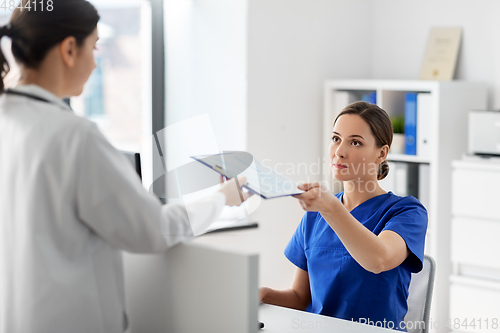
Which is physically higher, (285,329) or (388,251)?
(388,251)

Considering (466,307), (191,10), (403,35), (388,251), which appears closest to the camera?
(388,251)

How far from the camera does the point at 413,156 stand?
10.0ft

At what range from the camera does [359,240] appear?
136 centimetres

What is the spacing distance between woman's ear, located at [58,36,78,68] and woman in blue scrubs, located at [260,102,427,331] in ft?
2.12

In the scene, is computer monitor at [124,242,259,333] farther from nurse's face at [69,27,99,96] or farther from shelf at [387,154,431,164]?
shelf at [387,154,431,164]

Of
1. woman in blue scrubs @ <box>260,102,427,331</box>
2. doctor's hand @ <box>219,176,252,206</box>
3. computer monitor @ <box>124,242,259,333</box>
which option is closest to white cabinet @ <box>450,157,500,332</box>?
woman in blue scrubs @ <box>260,102,427,331</box>

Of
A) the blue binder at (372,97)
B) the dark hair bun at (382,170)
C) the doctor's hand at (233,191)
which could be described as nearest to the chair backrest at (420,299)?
the dark hair bun at (382,170)

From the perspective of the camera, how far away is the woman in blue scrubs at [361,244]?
4.61 feet

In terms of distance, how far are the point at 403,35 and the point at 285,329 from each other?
104 inches

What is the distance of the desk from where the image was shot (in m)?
1.36

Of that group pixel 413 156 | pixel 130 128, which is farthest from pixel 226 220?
pixel 413 156

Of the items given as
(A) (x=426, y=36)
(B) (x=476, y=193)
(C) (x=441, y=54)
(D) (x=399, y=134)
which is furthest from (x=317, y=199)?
(A) (x=426, y=36)

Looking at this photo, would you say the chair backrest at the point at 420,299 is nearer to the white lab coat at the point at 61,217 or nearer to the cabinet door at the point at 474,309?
the white lab coat at the point at 61,217

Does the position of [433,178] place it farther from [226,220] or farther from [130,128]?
[130,128]
